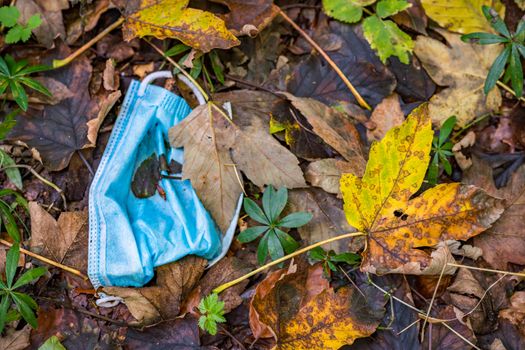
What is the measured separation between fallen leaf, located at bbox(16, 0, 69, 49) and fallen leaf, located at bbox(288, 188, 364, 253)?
1337mm

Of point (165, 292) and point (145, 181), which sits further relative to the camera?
point (145, 181)

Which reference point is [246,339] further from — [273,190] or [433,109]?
[433,109]

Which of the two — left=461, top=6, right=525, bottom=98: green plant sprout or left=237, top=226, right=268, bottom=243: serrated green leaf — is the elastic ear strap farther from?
left=461, top=6, right=525, bottom=98: green plant sprout

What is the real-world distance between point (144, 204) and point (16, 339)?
2.49ft

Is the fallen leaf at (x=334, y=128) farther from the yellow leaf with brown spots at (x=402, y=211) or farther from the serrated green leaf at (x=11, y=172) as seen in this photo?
the serrated green leaf at (x=11, y=172)

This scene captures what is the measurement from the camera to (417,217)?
1.89 metres

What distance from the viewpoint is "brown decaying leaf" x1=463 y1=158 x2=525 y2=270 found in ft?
6.83

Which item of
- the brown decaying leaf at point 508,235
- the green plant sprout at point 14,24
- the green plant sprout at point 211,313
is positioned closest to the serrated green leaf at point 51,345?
the green plant sprout at point 211,313

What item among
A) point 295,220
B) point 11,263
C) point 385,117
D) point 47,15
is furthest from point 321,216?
point 47,15

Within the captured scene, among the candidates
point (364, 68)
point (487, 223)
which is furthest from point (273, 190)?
point (487, 223)

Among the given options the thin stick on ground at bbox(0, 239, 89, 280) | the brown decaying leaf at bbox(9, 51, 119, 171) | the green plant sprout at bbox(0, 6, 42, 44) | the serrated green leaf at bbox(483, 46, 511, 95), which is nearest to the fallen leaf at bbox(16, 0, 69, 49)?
the green plant sprout at bbox(0, 6, 42, 44)

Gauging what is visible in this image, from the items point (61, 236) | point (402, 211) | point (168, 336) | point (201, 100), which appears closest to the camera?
point (402, 211)

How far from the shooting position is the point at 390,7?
2203mm

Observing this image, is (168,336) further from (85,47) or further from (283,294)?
(85,47)
